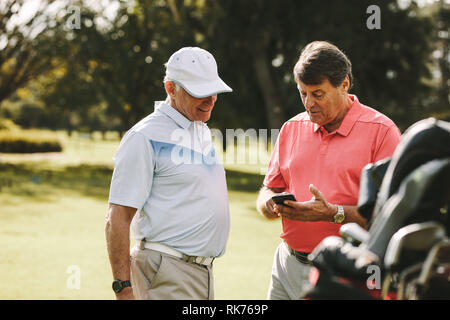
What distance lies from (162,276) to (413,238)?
5.93 feet

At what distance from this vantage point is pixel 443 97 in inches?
1768

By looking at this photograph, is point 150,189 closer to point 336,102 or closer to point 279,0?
point 336,102

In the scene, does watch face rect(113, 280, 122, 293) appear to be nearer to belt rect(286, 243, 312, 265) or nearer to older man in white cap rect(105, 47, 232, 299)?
older man in white cap rect(105, 47, 232, 299)

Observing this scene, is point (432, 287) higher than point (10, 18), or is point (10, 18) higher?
point (10, 18)

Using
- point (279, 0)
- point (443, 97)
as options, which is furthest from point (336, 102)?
point (443, 97)

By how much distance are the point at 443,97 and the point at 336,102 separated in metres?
45.4

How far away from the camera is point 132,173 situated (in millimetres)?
2949

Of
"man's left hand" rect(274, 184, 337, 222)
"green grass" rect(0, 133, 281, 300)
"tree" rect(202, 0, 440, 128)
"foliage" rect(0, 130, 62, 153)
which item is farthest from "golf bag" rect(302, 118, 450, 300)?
"foliage" rect(0, 130, 62, 153)

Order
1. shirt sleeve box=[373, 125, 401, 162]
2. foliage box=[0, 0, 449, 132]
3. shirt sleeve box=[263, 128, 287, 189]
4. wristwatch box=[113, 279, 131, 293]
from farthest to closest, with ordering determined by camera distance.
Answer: foliage box=[0, 0, 449, 132] < shirt sleeve box=[263, 128, 287, 189] < shirt sleeve box=[373, 125, 401, 162] < wristwatch box=[113, 279, 131, 293]

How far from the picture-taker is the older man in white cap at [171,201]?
2.96 m

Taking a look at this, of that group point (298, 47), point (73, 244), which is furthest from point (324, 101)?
point (298, 47)

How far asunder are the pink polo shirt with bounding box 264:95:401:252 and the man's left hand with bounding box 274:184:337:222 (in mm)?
288

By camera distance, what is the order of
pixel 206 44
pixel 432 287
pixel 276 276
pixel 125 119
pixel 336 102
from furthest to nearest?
pixel 125 119
pixel 206 44
pixel 276 276
pixel 336 102
pixel 432 287

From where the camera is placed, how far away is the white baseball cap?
10.4 ft
